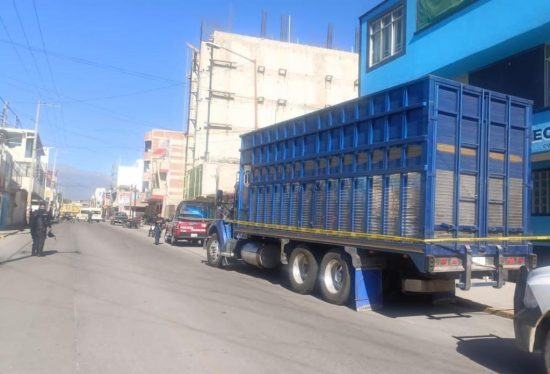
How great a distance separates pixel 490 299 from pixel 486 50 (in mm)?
7340

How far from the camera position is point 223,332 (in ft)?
24.1

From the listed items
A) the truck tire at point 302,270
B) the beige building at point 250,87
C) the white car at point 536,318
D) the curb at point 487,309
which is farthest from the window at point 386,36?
the beige building at point 250,87

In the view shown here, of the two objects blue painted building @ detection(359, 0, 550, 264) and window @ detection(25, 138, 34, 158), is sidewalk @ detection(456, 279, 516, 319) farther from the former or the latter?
window @ detection(25, 138, 34, 158)

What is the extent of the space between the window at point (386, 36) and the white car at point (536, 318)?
47.5 ft

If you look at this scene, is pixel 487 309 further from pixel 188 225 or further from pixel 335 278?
pixel 188 225

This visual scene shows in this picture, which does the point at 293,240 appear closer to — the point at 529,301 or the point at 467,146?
the point at 467,146

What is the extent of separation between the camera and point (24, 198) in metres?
55.0

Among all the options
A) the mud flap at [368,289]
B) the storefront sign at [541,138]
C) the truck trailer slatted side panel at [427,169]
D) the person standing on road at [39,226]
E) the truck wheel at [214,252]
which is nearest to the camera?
the truck trailer slatted side panel at [427,169]

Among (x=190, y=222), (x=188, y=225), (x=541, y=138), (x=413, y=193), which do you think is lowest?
(x=188, y=225)

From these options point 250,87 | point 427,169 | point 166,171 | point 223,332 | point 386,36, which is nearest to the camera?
point 223,332

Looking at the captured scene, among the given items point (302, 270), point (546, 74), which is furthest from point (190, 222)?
point (546, 74)

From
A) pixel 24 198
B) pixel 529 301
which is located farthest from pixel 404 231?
pixel 24 198

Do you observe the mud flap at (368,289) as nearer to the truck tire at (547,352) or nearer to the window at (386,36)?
the truck tire at (547,352)

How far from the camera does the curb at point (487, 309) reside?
959cm
